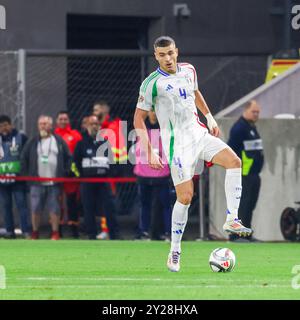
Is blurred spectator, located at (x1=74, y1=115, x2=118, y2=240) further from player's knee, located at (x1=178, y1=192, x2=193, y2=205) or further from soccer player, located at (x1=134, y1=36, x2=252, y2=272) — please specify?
player's knee, located at (x1=178, y1=192, x2=193, y2=205)

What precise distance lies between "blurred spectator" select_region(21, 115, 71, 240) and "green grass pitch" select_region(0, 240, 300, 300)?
1.81 m

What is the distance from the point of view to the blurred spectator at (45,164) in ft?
69.6

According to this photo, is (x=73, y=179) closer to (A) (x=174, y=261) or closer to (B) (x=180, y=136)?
(B) (x=180, y=136)

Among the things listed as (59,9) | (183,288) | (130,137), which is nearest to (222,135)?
(130,137)

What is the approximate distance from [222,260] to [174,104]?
1.78 metres

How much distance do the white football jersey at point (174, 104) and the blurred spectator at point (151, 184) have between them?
6698 mm

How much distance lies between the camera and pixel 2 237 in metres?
21.4

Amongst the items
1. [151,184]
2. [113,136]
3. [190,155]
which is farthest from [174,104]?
[113,136]

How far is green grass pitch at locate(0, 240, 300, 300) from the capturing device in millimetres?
10719

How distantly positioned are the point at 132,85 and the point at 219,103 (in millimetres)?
2295

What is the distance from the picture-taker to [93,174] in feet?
69.2

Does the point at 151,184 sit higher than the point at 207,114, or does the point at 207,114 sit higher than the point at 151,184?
the point at 207,114

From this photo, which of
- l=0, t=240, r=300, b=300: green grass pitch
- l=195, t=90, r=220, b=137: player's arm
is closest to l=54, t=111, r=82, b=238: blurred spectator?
l=0, t=240, r=300, b=300: green grass pitch
